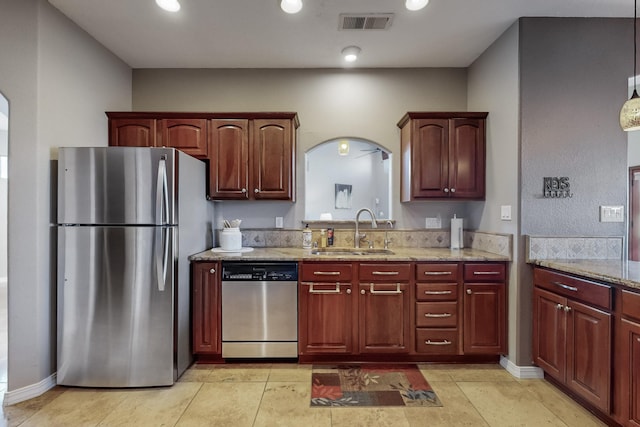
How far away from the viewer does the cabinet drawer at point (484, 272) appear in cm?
265

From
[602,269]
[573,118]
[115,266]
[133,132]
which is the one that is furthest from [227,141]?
[602,269]

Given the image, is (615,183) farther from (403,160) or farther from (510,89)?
(403,160)

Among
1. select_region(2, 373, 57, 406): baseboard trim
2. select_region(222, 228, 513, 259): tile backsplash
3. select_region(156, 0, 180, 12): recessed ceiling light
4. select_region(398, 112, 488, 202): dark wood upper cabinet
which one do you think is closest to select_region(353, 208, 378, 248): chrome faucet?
select_region(222, 228, 513, 259): tile backsplash

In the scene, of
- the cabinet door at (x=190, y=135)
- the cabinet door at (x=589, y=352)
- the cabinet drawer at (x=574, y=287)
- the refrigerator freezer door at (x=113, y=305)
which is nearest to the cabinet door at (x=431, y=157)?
the cabinet drawer at (x=574, y=287)

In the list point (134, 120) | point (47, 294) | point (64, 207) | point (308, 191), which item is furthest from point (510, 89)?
point (47, 294)

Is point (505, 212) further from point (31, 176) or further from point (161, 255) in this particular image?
point (31, 176)

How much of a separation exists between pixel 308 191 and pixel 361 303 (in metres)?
1.34

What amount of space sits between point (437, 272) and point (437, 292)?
164 millimetres

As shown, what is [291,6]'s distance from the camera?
7.76 ft

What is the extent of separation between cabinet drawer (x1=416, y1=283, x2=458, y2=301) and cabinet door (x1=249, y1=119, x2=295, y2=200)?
1441 millimetres

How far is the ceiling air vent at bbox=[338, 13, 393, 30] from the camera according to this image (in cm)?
248

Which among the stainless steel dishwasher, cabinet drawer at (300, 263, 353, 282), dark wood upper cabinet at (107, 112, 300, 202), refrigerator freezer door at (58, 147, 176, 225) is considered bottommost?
the stainless steel dishwasher

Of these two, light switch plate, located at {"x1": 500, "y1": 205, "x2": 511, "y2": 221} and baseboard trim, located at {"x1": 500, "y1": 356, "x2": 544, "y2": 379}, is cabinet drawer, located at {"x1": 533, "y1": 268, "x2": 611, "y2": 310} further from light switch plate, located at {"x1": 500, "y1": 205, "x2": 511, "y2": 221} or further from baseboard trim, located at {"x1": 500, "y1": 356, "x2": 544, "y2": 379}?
baseboard trim, located at {"x1": 500, "y1": 356, "x2": 544, "y2": 379}

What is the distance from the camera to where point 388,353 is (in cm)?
269
